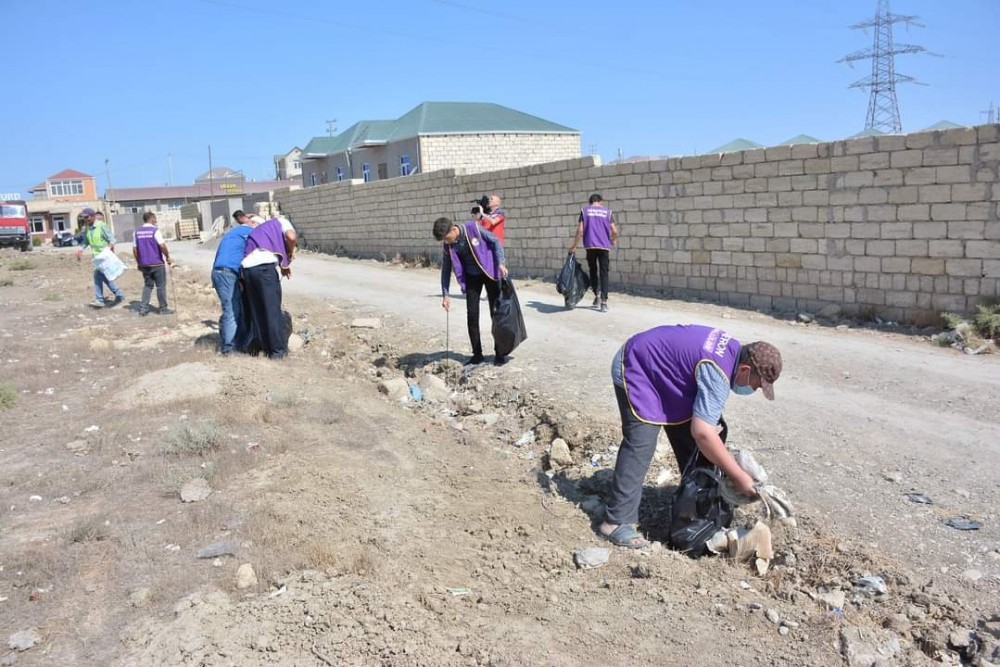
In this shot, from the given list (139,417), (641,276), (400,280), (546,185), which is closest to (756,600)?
(139,417)

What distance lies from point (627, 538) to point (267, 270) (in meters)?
5.32

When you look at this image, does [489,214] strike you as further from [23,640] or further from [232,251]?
[23,640]

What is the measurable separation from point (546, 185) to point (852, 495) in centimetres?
1048

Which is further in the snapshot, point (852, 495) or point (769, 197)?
point (769, 197)

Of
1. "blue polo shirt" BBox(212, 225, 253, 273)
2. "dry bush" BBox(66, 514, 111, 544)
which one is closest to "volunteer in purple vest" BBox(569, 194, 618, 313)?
"blue polo shirt" BBox(212, 225, 253, 273)

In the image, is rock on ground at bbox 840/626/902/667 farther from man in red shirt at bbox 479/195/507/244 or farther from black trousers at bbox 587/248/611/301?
man in red shirt at bbox 479/195/507/244

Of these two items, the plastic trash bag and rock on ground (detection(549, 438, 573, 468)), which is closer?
rock on ground (detection(549, 438, 573, 468))

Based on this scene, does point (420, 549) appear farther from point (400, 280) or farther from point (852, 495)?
point (400, 280)

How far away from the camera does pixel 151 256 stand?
1134 centimetres

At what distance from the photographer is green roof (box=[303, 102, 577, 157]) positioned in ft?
120

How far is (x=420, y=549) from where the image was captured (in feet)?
13.1

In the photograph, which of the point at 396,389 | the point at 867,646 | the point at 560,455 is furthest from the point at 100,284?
the point at 867,646

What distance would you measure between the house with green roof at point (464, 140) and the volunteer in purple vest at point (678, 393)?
106 feet

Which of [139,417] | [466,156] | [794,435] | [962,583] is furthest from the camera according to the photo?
[466,156]
